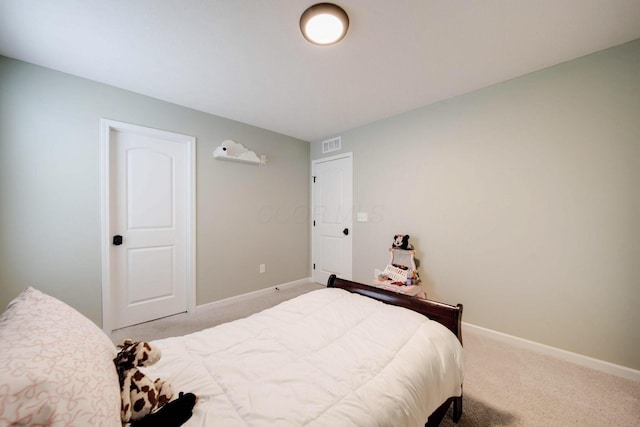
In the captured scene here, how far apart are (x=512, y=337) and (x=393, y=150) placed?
2337 mm

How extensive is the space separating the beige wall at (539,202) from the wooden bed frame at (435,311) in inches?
49.9

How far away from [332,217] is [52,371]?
338cm

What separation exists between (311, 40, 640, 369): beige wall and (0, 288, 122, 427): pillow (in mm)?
2820

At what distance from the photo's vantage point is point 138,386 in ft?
2.51

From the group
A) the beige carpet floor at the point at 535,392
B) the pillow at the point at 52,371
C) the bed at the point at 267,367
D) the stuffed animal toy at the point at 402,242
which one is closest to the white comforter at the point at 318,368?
the bed at the point at 267,367

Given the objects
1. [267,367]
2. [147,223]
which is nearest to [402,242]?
[267,367]

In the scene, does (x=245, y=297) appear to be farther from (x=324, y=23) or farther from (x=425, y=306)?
(x=324, y=23)

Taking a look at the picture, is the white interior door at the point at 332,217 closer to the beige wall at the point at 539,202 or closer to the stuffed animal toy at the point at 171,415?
the beige wall at the point at 539,202

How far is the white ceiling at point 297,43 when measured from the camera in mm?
1474

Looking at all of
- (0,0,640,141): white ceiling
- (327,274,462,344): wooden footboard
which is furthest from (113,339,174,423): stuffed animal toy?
(0,0,640,141): white ceiling

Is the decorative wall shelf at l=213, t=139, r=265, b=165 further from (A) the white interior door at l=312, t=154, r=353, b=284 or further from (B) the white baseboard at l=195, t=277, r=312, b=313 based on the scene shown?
(B) the white baseboard at l=195, t=277, r=312, b=313

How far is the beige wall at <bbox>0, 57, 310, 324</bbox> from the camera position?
1.94 meters

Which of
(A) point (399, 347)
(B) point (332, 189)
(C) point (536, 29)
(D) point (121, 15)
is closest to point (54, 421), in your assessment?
(A) point (399, 347)

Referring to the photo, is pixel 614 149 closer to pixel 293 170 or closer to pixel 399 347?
pixel 399 347
